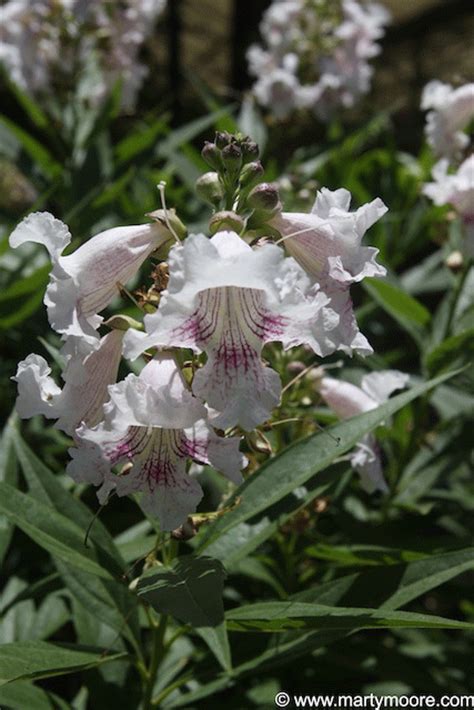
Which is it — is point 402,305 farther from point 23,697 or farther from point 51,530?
point 23,697

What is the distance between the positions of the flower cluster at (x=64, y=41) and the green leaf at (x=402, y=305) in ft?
5.20

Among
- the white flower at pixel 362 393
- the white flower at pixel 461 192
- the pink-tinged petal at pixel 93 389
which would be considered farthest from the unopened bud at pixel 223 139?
the white flower at pixel 461 192

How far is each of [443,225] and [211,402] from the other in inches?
60.7

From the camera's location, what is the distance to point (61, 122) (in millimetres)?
3463

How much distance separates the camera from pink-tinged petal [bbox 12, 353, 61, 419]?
124 centimetres

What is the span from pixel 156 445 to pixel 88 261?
0.28 metres

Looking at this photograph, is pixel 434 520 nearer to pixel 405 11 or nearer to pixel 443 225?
pixel 443 225

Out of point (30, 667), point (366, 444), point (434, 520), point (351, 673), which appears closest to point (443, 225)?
point (434, 520)

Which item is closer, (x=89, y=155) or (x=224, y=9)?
(x=89, y=155)

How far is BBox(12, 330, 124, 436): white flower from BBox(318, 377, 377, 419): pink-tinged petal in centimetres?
60

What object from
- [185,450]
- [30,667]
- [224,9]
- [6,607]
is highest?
[185,450]

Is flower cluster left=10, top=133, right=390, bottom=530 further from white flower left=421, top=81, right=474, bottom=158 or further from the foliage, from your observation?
white flower left=421, top=81, right=474, bottom=158

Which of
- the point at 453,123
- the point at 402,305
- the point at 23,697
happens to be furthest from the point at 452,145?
the point at 23,697

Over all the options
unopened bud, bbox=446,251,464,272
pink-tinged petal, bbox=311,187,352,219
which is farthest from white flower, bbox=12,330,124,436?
unopened bud, bbox=446,251,464,272
